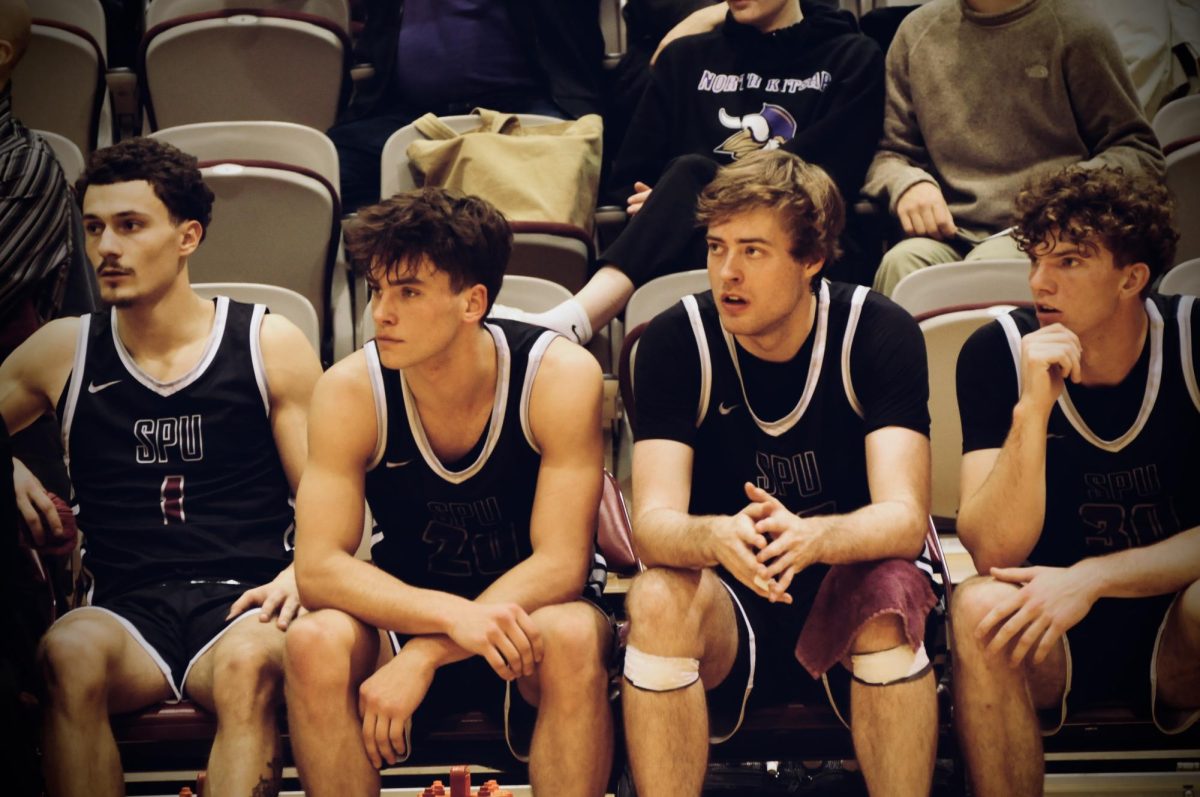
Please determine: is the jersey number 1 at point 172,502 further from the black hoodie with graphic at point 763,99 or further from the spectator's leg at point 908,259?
the spectator's leg at point 908,259

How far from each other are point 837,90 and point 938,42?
25 cm

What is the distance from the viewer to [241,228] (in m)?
3.08

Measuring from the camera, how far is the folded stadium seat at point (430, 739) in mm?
2154

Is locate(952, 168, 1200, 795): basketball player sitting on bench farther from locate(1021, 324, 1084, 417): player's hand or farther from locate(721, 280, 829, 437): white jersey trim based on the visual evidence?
locate(721, 280, 829, 437): white jersey trim

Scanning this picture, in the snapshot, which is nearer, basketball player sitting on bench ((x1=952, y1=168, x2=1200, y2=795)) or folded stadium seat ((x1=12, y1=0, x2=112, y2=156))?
basketball player sitting on bench ((x1=952, y1=168, x2=1200, y2=795))

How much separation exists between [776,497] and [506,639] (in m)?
0.52

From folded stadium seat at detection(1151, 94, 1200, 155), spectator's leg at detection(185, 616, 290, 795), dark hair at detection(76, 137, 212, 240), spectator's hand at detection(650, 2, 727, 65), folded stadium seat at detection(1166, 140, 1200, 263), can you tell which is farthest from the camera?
spectator's hand at detection(650, 2, 727, 65)

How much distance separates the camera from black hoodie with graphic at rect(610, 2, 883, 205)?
3178 millimetres

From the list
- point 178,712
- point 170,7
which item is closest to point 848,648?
point 178,712

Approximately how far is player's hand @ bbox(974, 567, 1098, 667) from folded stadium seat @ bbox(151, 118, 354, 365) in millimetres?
1696

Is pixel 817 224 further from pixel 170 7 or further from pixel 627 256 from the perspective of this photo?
pixel 170 7

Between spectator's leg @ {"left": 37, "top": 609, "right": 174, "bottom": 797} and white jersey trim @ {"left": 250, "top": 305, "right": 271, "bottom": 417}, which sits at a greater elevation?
white jersey trim @ {"left": 250, "top": 305, "right": 271, "bottom": 417}

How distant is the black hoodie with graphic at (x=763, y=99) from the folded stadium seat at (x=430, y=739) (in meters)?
1.17

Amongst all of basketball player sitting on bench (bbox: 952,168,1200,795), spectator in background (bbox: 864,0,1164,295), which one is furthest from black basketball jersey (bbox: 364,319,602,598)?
spectator in background (bbox: 864,0,1164,295)
